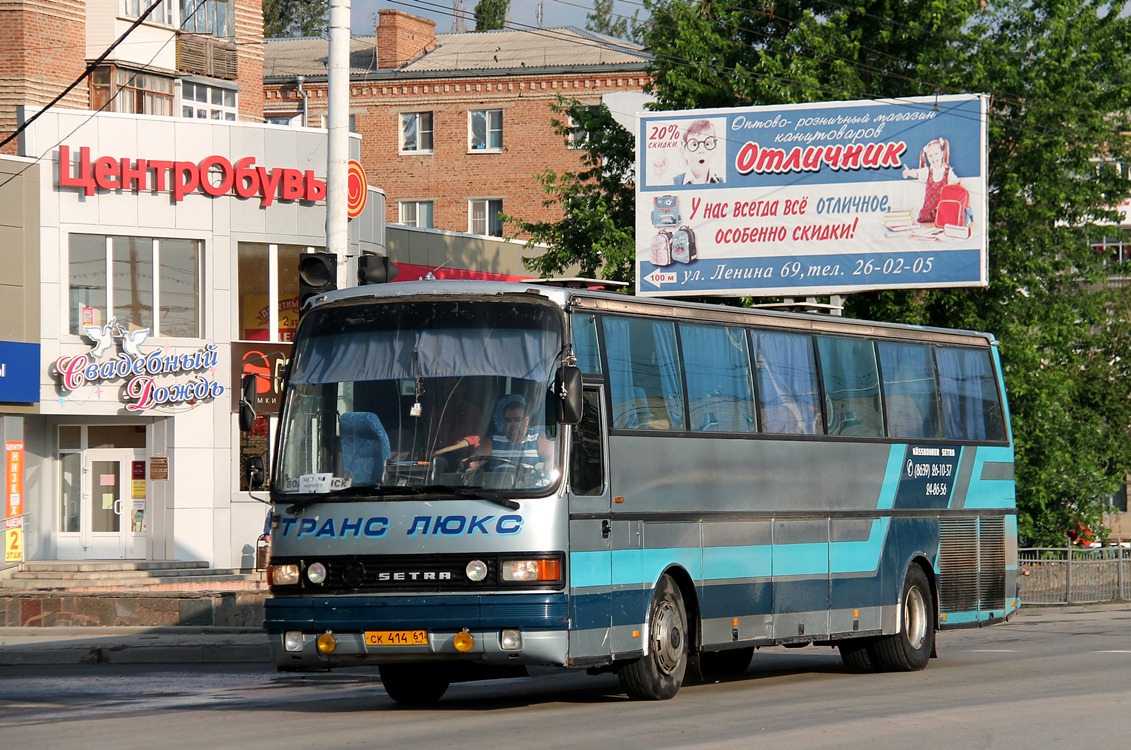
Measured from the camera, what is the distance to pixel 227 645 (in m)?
20.8

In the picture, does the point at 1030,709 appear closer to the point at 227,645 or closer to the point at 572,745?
the point at 572,745

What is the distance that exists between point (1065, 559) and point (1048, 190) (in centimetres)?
755

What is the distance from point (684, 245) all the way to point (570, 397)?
1962 cm

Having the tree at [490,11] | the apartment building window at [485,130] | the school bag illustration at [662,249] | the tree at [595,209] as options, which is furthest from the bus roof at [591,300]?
the tree at [490,11]

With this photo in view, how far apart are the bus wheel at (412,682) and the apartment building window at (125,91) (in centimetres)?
2557

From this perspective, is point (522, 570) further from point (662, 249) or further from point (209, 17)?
point (209, 17)

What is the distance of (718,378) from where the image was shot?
14.8 m

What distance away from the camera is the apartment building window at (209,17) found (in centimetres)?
3953

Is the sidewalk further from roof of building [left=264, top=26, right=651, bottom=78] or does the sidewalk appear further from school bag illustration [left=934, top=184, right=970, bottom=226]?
roof of building [left=264, top=26, right=651, bottom=78]

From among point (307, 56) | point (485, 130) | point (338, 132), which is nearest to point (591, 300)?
point (338, 132)

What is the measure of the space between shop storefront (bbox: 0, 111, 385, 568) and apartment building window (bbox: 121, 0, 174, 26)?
5107mm

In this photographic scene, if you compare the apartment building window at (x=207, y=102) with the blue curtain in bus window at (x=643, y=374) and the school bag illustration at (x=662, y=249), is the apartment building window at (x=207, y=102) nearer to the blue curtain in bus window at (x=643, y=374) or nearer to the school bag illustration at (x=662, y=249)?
the school bag illustration at (x=662, y=249)

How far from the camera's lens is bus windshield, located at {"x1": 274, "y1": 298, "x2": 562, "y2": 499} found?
1246 cm

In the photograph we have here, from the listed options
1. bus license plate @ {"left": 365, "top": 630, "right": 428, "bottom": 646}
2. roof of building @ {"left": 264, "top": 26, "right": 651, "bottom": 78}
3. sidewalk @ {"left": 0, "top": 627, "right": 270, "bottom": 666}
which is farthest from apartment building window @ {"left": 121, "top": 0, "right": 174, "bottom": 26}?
bus license plate @ {"left": 365, "top": 630, "right": 428, "bottom": 646}
